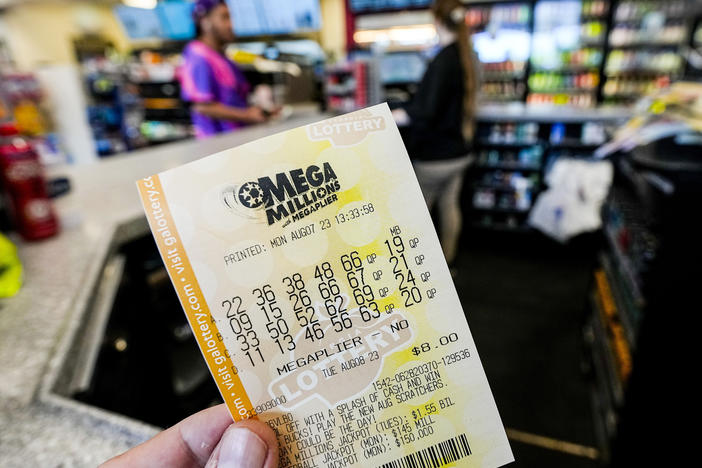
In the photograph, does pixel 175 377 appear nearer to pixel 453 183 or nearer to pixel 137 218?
pixel 137 218

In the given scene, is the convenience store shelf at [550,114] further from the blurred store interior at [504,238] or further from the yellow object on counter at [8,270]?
the yellow object on counter at [8,270]

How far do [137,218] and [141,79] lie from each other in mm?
7335

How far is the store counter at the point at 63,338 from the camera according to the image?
66 centimetres

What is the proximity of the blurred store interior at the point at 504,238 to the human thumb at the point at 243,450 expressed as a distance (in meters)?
0.28

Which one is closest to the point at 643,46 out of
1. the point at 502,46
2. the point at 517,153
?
the point at 502,46

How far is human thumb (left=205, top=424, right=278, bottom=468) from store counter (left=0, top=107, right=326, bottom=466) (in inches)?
13.3

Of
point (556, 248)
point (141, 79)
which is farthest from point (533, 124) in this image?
point (141, 79)

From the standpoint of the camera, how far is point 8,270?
1039 mm

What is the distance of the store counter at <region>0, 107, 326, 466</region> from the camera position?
664 mm

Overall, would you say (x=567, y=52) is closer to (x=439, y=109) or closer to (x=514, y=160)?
(x=514, y=160)

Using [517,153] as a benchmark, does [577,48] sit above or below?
above

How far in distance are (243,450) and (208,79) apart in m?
2.40

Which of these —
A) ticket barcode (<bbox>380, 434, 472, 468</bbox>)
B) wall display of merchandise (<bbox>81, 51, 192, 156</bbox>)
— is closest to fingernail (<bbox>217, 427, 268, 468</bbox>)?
ticket barcode (<bbox>380, 434, 472, 468</bbox>)

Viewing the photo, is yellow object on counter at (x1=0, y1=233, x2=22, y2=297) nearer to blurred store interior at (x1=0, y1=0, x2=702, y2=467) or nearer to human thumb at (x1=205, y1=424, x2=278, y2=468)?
blurred store interior at (x1=0, y1=0, x2=702, y2=467)
